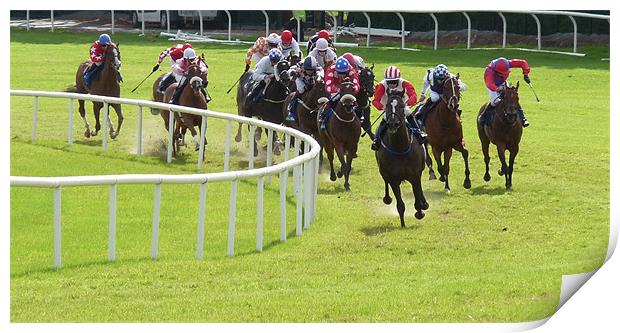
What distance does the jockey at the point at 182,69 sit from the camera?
18.0 metres

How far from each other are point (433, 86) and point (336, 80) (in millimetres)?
1045

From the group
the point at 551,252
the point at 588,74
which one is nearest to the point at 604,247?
the point at 551,252

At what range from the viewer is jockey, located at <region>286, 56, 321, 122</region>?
1638 centimetres

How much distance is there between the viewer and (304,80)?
16.6 m

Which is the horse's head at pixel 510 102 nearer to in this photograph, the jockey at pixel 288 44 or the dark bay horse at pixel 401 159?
the dark bay horse at pixel 401 159

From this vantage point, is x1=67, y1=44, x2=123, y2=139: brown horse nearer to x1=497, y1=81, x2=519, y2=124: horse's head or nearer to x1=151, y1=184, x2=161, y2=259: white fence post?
x1=497, y1=81, x2=519, y2=124: horse's head

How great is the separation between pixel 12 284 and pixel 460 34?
20264mm

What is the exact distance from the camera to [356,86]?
15.1 meters

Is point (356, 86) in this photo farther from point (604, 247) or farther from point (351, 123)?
point (604, 247)

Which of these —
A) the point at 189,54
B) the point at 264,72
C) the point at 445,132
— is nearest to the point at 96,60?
the point at 189,54

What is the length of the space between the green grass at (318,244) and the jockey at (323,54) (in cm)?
132

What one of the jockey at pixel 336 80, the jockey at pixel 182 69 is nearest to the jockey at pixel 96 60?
the jockey at pixel 182 69

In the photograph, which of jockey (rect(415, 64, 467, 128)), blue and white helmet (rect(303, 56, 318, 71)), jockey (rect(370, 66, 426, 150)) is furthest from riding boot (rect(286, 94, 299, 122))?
jockey (rect(370, 66, 426, 150))

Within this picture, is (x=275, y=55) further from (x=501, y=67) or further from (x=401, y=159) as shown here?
(x=401, y=159)
